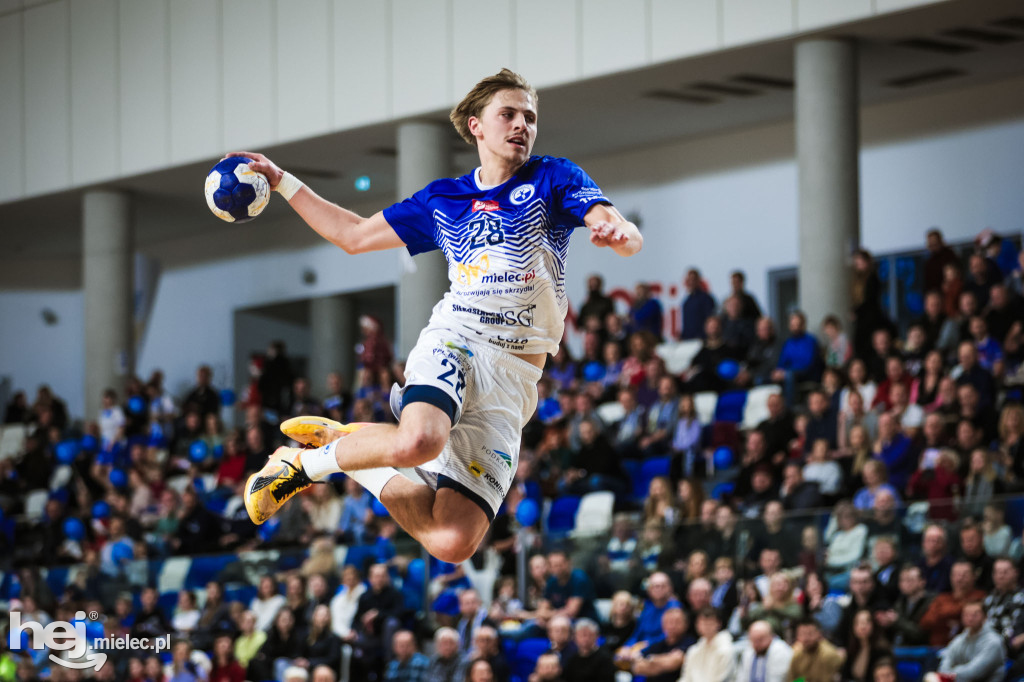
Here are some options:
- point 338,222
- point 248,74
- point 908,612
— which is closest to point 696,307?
point 908,612

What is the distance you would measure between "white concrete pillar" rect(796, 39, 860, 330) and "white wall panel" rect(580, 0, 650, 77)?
78.0 inches

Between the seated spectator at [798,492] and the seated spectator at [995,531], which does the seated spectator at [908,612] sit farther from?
the seated spectator at [798,492]

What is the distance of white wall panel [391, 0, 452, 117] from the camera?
780 inches

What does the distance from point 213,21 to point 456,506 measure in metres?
16.5

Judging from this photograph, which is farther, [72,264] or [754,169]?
[72,264]

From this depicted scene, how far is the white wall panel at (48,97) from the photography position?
2378 centimetres

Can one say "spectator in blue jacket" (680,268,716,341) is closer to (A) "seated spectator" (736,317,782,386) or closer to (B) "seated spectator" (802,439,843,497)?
(A) "seated spectator" (736,317,782,386)

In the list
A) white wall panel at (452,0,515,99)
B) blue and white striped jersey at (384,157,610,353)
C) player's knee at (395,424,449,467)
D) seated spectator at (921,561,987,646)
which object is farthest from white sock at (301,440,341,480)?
white wall panel at (452,0,515,99)

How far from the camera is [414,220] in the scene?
7.18m

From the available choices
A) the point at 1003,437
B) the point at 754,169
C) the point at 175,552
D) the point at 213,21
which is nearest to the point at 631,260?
the point at 754,169

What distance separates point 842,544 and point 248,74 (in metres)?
13.1

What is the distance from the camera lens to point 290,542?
1555cm

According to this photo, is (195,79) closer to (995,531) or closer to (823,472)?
(823,472)

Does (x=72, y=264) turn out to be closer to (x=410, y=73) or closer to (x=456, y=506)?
(x=410, y=73)
